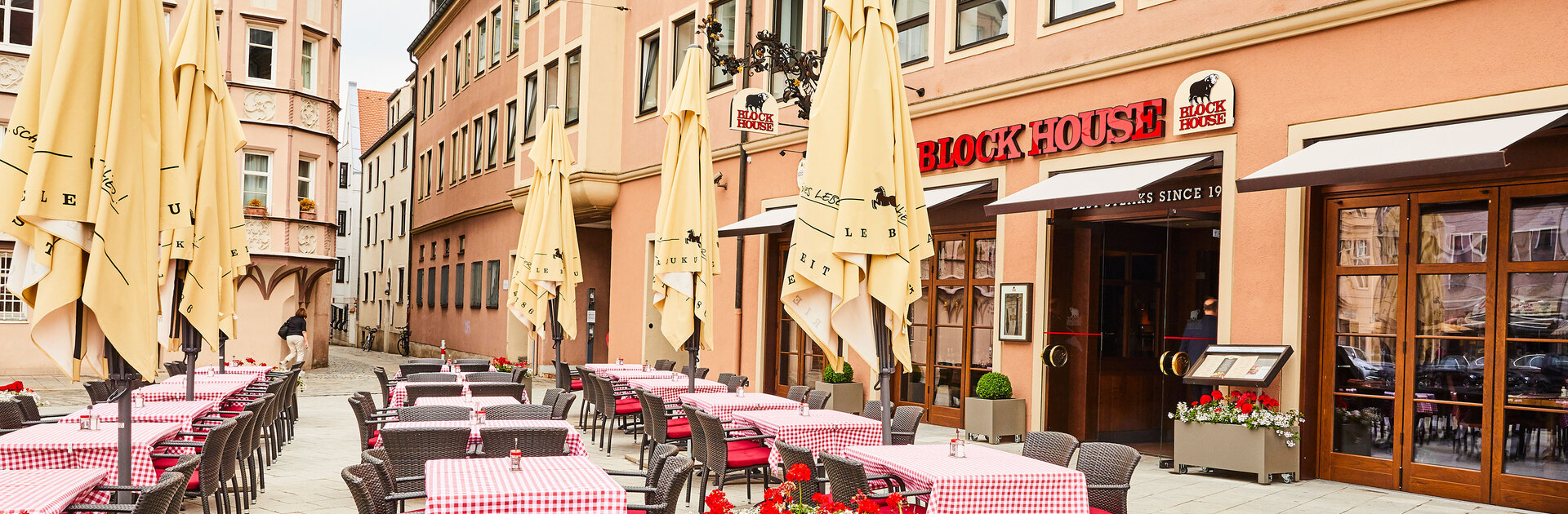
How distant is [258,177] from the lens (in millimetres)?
24984

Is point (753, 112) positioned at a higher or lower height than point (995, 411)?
higher

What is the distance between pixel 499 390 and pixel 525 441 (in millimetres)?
3915

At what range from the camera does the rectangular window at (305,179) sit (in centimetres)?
2591

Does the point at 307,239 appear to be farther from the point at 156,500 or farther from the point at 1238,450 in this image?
the point at 156,500

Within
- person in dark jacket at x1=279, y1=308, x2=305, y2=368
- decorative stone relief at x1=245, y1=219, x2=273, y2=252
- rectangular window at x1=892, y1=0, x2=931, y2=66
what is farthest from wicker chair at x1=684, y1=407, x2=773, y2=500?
decorative stone relief at x1=245, y1=219, x2=273, y2=252

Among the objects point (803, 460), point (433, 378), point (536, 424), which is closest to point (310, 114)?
point (433, 378)

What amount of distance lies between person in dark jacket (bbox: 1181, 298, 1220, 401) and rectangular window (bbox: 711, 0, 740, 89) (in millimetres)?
9429

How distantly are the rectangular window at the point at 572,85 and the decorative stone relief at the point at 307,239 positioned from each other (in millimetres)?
6500

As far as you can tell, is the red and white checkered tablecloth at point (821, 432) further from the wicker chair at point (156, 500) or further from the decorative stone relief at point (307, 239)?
the decorative stone relief at point (307, 239)

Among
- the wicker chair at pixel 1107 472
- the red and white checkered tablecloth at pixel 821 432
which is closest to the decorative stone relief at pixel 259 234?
the red and white checkered tablecloth at pixel 821 432

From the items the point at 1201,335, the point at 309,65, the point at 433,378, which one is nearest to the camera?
the point at 1201,335

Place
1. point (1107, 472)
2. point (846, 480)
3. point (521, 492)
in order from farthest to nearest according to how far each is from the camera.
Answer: point (1107, 472) → point (846, 480) → point (521, 492)

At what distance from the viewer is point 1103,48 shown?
38.0 feet

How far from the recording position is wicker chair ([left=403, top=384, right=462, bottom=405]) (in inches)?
394
